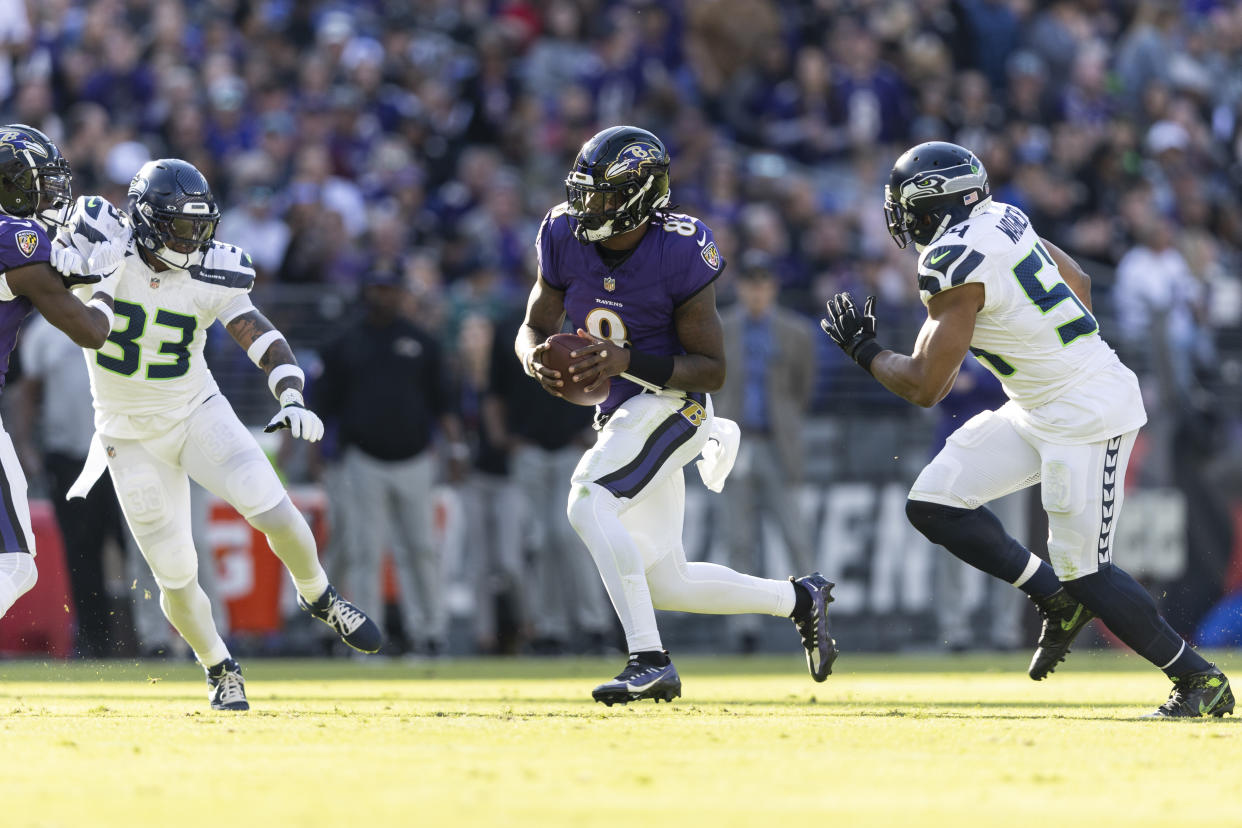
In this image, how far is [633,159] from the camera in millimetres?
7102

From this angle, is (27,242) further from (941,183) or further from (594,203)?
(941,183)

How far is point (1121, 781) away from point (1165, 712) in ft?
6.43

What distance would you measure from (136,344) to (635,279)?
2109 mm

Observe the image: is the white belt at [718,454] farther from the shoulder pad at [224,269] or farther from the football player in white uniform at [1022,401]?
the shoulder pad at [224,269]

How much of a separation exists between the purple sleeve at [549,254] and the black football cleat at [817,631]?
164cm

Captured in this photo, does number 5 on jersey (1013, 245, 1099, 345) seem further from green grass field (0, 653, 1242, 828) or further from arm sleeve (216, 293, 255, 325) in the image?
arm sleeve (216, 293, 255, 325)

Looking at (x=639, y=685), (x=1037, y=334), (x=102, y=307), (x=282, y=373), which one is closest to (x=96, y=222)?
(x=102, y=307)

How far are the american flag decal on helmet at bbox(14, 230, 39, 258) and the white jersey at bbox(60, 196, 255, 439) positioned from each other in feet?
1.90

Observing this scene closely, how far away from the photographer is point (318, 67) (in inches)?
580

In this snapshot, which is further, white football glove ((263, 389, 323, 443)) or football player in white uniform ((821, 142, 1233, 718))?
white football glove ((263, 389, 323, 443))

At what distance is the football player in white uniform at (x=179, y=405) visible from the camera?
725cm

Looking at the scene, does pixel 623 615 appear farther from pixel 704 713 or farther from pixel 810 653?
pixel 810 653

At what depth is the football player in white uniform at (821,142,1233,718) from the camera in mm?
6680

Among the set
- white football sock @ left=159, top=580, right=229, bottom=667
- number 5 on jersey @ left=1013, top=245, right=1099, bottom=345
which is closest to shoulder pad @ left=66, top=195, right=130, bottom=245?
white football sock @ left=159, top=580, right=229, bottom=667
